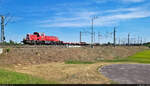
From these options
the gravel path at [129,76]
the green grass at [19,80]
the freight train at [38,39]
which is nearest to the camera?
the gravel path at [129,76]

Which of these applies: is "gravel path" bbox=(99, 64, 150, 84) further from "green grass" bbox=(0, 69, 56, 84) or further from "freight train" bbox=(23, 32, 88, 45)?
"freight train" bbox=(23, 32, 88, 45)

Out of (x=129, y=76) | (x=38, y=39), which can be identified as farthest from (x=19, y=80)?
(x=38, y=39)

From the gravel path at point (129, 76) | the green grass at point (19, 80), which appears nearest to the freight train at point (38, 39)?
the green grass at point (19, 80)

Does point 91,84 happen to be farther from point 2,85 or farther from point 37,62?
point 37,62

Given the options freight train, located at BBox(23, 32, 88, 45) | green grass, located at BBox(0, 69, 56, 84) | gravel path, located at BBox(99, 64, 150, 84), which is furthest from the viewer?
freight train, located at BBox(23, 32, 88, 45)

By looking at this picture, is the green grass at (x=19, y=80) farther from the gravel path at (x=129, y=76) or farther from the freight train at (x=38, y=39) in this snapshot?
the freight train at (x=38, y=39)

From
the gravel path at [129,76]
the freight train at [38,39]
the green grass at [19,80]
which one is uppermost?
the freight train at [38,39]

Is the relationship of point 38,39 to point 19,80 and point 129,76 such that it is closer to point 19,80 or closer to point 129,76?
point 19,80

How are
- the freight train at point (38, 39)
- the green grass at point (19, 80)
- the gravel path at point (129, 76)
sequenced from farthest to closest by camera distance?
1. the freight train at point (38, 39)
2. the green grass at point (19, 80)
3. the gravel path at point (129, 76)

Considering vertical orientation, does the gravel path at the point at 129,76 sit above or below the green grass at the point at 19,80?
above

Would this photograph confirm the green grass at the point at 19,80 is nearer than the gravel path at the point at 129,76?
No

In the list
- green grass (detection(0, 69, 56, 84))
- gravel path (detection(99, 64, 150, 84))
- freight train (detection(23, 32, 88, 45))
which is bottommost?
green grass (detection(0, 69, 56, 84))

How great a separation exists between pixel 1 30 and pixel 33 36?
10830mm

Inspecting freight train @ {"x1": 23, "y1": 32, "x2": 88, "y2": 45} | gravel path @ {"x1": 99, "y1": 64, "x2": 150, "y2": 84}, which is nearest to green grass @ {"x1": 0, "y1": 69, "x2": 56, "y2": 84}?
gravel path @ {"x1": 99, "y1": 64, "x2": 150, "y2": 84}
